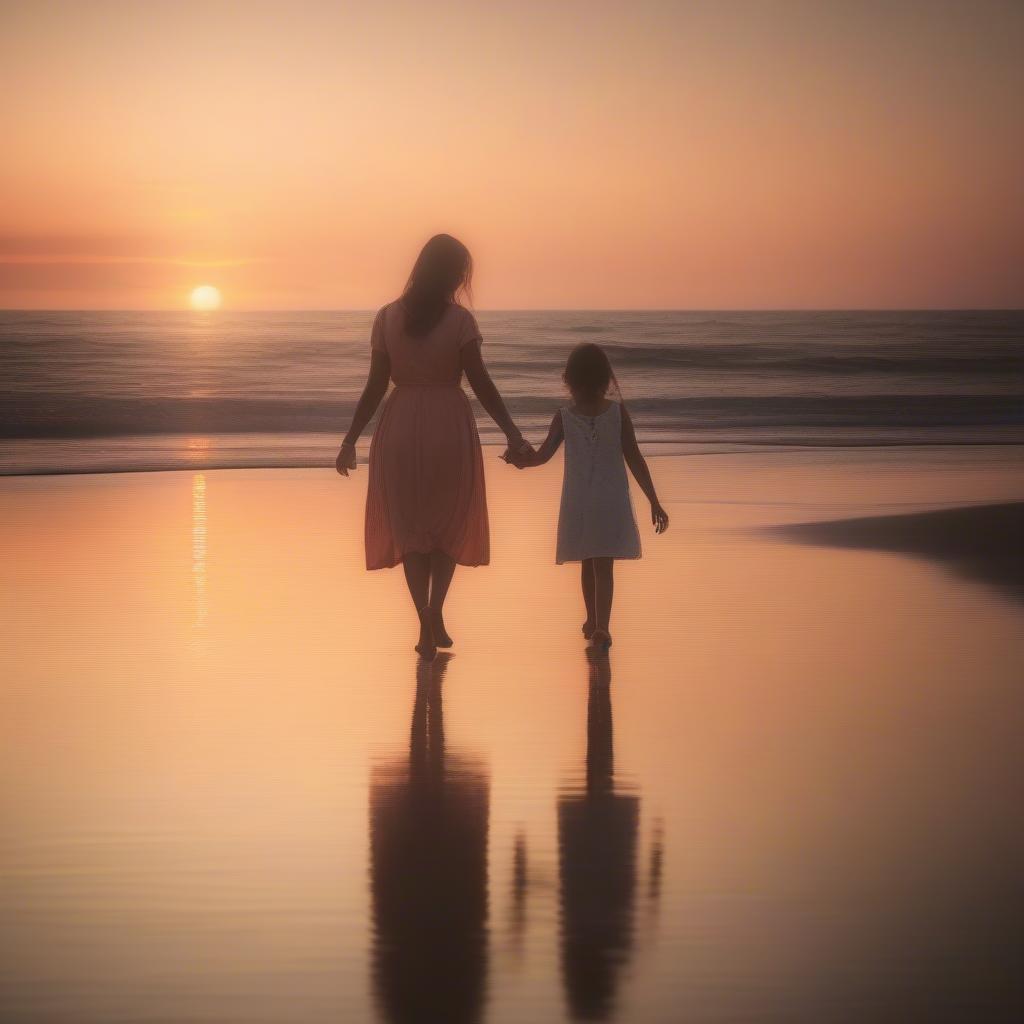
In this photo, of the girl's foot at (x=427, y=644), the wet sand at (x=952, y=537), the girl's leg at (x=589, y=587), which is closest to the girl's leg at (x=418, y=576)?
the girl's foot at (x=427, y=644)

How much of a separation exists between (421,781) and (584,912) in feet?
3.96

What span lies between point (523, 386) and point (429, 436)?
1205 inches

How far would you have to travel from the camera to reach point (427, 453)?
6.57 m

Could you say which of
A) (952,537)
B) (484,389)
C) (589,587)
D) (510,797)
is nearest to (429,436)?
(484,389)

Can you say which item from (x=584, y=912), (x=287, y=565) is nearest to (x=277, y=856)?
(x=584, y=912)

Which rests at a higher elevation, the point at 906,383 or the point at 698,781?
the point at 906,383

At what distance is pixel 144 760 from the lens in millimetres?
4676

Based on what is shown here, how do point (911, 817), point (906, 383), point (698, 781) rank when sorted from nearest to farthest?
1. point (911, 817)
2. point (698, 781)
3. point (906, 383)

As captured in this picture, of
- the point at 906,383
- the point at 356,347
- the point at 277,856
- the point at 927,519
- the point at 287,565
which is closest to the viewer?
the point at 277,856

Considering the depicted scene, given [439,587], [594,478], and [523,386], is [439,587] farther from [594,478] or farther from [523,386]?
[523,386]

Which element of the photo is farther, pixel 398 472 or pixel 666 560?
pixel 666 560

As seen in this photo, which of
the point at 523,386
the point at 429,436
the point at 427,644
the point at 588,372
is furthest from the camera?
the point at 523,386

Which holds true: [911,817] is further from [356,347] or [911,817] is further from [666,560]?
[356,347]

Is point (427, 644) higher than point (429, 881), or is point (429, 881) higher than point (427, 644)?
point (427, 644)
